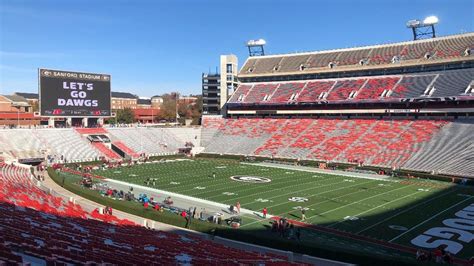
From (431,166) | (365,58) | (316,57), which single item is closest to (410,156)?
(431,166)

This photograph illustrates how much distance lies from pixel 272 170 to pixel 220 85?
1378 inches

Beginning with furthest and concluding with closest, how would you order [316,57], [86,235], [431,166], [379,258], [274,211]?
1. [316,57]
2. [431,166]
3. [274,211]
4. [379,258]
5. [86,235]

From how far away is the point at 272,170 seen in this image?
4391 cm

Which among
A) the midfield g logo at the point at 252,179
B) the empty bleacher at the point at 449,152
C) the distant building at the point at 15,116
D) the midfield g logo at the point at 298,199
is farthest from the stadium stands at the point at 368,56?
the distant building at the point at 15,116

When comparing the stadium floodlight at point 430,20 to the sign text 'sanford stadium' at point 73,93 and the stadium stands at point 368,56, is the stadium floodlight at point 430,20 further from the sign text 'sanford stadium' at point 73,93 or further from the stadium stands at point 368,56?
the sign text 'sanford stadium' at point 73,93

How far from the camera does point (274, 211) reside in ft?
87.9

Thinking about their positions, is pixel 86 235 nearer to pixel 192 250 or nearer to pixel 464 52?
pixel 192 250

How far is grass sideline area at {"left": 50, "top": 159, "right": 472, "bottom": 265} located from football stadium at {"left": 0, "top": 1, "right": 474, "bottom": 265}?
10 centimetres

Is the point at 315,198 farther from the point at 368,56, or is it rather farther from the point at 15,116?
the point at 15,116

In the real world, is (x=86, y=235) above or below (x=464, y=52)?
below

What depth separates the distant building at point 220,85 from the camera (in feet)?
245

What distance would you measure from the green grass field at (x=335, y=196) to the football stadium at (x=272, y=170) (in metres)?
0.16

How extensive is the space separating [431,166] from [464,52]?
61.6 ft

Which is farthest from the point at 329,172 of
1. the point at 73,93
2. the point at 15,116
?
the point at 15,116
